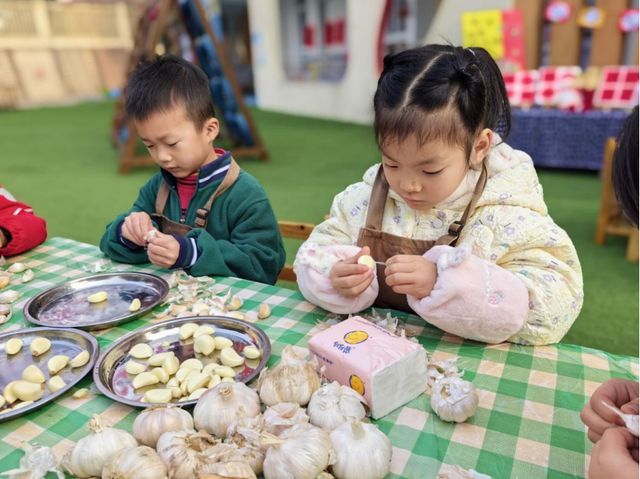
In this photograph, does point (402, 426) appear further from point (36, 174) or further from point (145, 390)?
point (36, 174)

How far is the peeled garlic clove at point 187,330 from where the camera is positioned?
1.04m

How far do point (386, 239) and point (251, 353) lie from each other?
458mm

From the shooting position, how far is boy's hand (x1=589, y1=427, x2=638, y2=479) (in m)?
0.55

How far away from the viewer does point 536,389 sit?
0.84 metres

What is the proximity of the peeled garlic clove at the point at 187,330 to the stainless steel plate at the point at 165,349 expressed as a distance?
1cm

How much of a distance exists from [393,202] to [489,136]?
11.2 inches

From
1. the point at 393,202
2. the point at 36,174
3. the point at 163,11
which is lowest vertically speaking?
the point at 36,174

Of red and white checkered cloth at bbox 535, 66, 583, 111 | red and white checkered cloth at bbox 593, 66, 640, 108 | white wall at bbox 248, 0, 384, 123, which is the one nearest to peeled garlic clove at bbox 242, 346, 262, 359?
red and white checkered cloth at bbox 535, 66, 583, 111

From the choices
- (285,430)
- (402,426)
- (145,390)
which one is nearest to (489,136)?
(402,426)

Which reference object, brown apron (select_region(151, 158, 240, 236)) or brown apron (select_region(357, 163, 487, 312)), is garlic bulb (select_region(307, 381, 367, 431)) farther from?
brown apron (select_region(151, 158, 240, 236))

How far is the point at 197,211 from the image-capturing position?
161 cm

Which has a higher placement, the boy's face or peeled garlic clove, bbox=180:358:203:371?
the boy's face

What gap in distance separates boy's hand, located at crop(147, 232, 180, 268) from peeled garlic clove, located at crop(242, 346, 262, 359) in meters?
0.51

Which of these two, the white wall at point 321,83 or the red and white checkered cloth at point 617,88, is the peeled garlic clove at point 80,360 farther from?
the white wall at point 321,83
